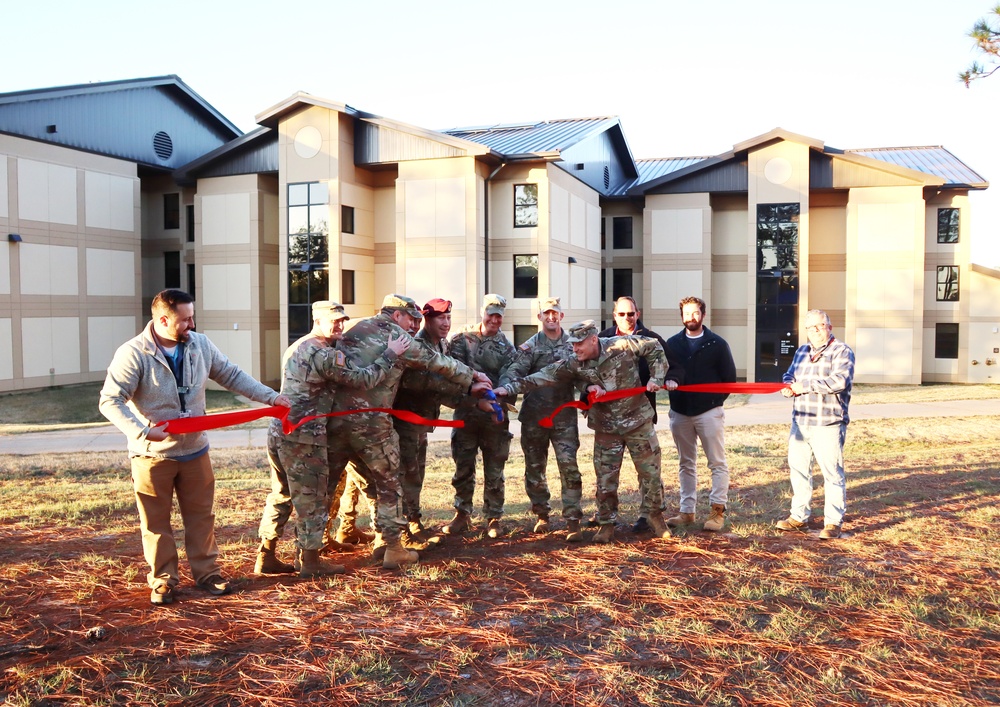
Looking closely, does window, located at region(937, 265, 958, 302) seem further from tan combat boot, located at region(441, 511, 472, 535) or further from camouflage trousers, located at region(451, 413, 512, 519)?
tan combat boot, located at region(441, 511, 472, 535)

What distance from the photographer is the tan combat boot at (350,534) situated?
700cm

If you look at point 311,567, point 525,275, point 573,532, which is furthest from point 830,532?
point 525,275

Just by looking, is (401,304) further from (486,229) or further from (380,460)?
(486,229)

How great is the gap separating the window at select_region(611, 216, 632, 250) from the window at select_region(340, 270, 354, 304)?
12.1m

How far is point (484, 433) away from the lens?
740cm

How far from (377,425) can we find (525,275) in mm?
20805

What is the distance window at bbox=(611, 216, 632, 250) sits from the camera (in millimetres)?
32594

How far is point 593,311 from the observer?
3095 cm

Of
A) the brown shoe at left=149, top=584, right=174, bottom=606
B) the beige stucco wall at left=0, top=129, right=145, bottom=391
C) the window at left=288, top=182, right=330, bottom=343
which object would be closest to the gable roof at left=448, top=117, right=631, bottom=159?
the window at left=288, top=182, right=330, bottom=343

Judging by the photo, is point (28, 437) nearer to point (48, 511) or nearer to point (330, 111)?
point (48, 511)

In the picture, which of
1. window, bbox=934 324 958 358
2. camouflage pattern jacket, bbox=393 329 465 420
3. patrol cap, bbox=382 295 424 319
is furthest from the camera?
window, bbox=934 324 958 358

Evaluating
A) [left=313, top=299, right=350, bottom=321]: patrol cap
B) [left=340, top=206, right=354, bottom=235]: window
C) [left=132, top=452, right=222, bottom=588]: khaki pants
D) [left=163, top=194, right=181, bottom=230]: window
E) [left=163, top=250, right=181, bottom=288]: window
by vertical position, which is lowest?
[left=132, top=452, right=222, bottom=588]: khaki pants

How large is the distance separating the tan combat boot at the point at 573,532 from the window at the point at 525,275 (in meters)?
19.8

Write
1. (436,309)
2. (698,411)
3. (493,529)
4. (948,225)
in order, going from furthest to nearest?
1. (948,225)
2. (698,411)
3. (493,529)
4. (436,309)
